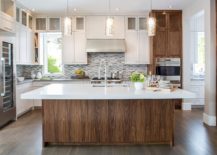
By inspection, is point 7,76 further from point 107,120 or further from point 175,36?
point 175,36

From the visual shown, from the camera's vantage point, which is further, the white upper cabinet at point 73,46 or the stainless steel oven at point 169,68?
the white upper cabinet at point 73,46

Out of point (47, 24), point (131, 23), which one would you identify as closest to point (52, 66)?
point (47, 24)

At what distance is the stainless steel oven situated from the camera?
22.5 ft

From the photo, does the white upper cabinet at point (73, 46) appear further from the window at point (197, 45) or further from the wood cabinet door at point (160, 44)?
the window at point (197, 45)

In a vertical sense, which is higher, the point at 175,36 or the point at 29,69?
the point at 175,36

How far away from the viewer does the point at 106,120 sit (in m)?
3.79

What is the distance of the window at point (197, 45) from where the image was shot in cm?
726

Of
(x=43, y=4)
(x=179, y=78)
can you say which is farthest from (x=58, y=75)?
(x=179, y=78)

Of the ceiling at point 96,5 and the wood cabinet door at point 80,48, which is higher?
the ceiling at point 96,5

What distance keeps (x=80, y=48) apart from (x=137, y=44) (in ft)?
5.38

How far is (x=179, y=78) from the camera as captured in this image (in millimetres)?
6887

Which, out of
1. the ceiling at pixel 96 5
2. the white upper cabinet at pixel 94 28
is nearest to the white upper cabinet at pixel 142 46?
the ceiling at pixel 96 5

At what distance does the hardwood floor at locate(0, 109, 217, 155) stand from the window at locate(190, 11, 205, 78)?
260 centimetres

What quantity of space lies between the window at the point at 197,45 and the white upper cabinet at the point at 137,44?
134 cm
